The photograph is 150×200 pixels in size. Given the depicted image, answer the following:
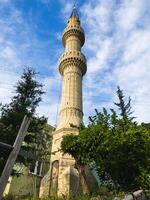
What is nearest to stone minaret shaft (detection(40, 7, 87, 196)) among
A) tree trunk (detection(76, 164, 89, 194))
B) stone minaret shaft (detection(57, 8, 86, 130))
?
stone minaret shaft (detection(57, 8, 86, 130))

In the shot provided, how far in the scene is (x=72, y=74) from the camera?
3581 cm

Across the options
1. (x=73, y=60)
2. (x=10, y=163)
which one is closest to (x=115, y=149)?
(x=10, y=163)

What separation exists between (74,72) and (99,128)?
14446 mm

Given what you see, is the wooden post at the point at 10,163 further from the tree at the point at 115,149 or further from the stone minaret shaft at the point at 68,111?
the stone minaret shaft at the point at 68,111

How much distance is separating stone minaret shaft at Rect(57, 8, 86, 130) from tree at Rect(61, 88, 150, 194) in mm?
7638

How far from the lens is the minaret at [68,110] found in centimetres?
2698

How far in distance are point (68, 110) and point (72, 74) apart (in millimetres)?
5250

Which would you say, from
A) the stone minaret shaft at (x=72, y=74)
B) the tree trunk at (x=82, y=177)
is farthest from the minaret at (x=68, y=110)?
the tree trunk at (x=82, y=177)

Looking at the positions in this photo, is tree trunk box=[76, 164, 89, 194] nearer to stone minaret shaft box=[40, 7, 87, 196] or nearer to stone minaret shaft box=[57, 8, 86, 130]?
stone minaret shaft box=[40, 7, 87, 196]

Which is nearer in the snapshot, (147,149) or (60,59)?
(147,149)

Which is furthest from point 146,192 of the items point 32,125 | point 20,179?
point 20,179

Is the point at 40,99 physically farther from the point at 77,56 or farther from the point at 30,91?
the point at 77,56

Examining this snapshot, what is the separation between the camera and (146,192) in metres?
18.1

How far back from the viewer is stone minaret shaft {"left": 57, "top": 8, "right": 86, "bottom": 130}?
32.5m
